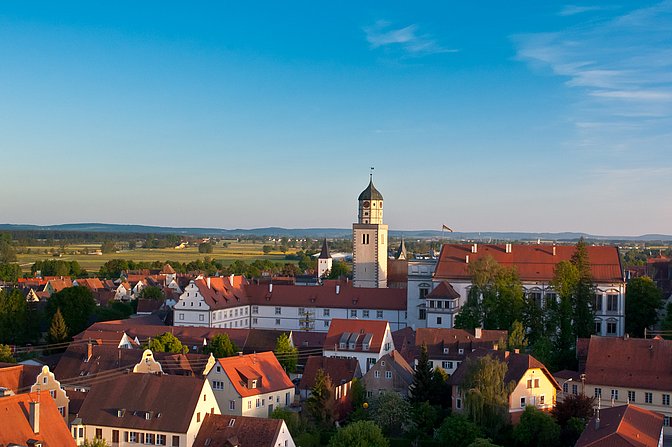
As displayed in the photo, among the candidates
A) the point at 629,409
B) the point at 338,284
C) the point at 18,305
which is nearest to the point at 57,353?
the point at 18,305

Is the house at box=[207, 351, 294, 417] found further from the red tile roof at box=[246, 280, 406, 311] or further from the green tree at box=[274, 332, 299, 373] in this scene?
the red tile roof at box=[246, 280, 406, 311]

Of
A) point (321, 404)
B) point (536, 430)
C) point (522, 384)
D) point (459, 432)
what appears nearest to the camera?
point (536, 430)

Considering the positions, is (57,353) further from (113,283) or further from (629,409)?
(113,283)

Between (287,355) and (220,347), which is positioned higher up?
(220,347)

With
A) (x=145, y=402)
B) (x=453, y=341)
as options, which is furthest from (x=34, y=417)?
(x=453, y=341)

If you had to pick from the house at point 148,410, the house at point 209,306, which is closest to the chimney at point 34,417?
the house at point 148,410

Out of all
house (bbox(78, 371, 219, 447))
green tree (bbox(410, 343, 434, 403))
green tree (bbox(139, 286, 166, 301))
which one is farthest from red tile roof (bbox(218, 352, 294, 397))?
green tree (bbox(139, 286, 166, 301))

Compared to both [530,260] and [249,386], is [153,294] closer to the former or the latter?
[530,260]
